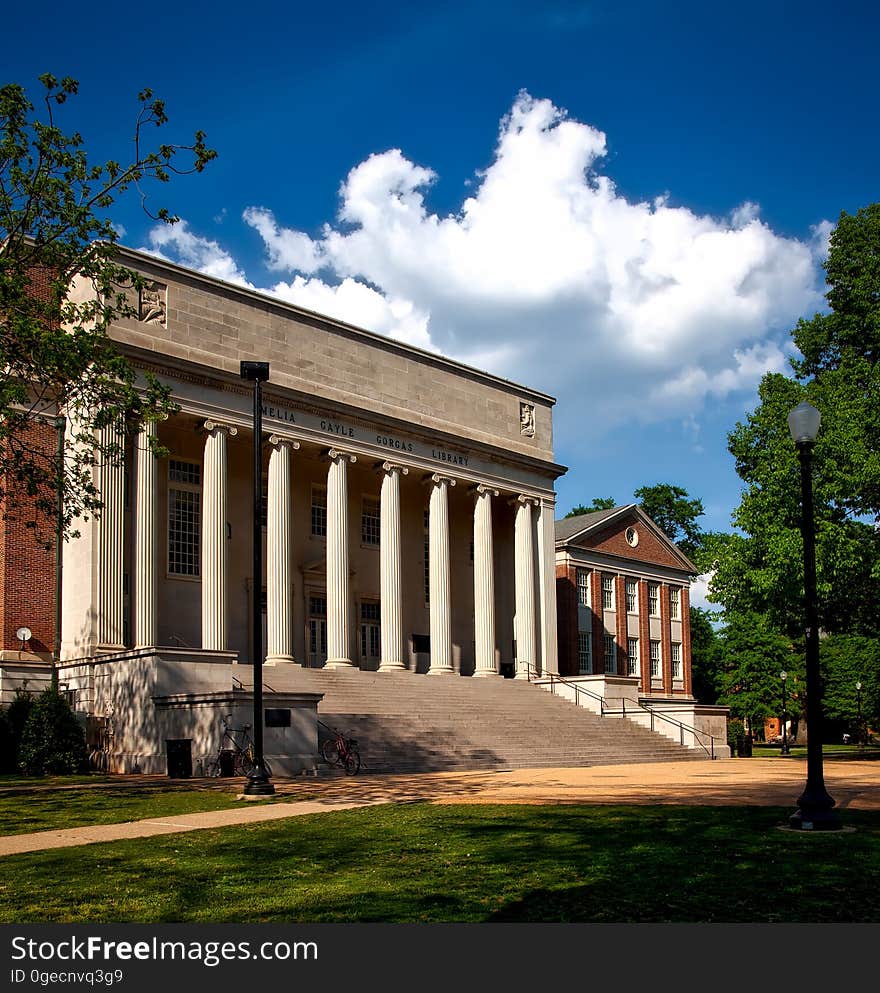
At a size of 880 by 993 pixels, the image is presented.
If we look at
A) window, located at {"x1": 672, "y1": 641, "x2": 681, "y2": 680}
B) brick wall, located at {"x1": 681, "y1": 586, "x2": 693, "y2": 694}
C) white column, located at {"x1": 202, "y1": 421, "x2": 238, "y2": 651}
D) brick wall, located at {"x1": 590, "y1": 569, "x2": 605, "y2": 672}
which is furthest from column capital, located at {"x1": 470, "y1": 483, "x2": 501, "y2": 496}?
brick wall, located at {"x1": 681, "y1": 586, "x2": 693, "y2": 694}

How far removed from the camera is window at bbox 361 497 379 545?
45.1 metres

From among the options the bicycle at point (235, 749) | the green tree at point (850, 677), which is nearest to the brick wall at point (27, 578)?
the bicycle at point (235, 749)

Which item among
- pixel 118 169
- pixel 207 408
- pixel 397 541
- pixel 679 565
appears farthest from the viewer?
pixel 679 565

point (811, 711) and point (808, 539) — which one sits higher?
point (808, 539)

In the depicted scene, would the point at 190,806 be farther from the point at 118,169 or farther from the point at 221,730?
the point at 118,169

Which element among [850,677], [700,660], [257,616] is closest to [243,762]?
[257,616]

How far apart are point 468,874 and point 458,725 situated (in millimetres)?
23090

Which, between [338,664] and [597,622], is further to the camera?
[597,622]

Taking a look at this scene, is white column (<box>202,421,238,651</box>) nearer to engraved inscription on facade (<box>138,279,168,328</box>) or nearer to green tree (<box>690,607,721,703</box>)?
engraved inscription on facade (<box>138,279,168,328</box>)

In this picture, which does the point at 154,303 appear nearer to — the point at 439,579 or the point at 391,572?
the point at 391,572

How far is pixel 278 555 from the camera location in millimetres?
37312

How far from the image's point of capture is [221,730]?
26.4 metres

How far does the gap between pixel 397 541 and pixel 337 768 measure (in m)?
Result: 15.2

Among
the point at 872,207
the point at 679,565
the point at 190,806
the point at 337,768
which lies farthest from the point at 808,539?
the point at 679,565
